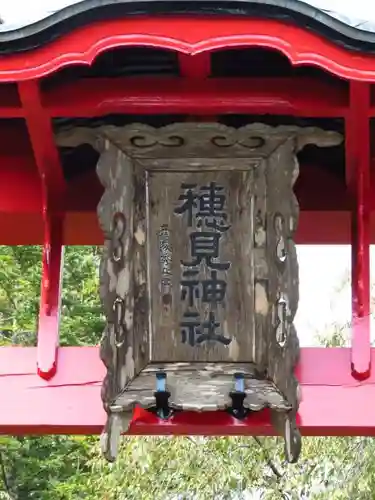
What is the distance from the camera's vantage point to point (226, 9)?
2404 mm

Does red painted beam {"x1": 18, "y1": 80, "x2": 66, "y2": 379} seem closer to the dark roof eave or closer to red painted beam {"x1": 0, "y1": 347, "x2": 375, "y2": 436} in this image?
red painted beam {"x1": 0, "y1": 347, "x2": 375, "y2": 436}

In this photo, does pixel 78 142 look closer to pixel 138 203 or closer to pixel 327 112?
pixel 138 203

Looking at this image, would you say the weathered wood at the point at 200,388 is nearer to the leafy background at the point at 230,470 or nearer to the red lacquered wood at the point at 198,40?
the red lacquered wood at the point at 198,40

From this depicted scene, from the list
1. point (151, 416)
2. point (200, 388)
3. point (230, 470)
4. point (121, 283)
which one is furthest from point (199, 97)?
point (230, 470)

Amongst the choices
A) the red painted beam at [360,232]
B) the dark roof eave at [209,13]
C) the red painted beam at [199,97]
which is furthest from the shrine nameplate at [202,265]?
the dark roof eave at [209,13]

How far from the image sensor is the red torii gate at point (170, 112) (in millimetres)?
2408

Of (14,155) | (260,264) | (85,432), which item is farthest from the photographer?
(14,155)

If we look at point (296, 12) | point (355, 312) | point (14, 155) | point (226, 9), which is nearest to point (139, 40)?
point (226, 9)

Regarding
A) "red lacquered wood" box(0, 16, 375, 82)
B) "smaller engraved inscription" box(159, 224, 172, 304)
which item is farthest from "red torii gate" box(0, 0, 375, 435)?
"smaller engraved inscription" box(159, 224, 172, 304)

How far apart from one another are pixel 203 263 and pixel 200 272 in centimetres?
3

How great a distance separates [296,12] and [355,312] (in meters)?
1.01

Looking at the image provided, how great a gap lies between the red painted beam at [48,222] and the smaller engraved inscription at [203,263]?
0.50m

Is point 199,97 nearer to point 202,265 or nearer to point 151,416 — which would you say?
point 202,265

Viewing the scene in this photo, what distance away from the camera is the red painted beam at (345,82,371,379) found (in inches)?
107
